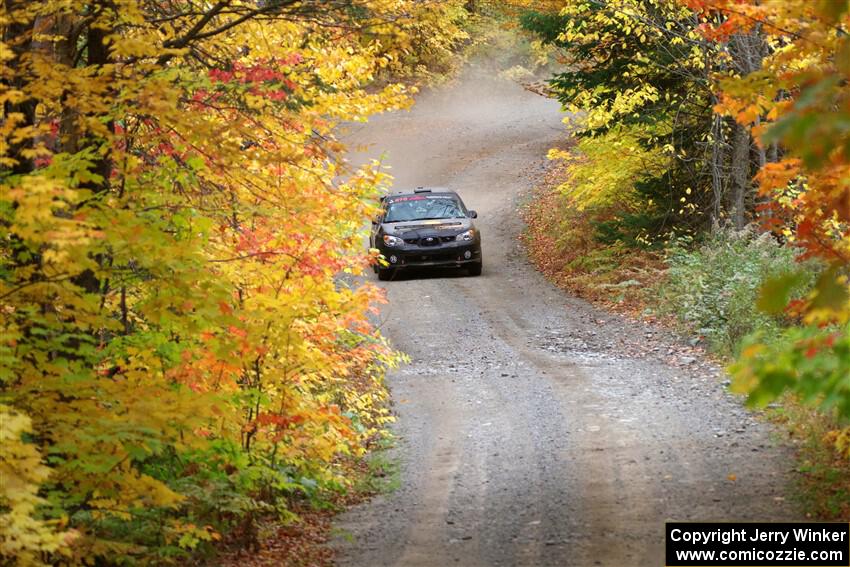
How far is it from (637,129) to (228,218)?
1331 centimetres

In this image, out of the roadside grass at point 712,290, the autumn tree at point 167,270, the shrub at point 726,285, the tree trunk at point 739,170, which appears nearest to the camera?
the autumn tree at point 167,270

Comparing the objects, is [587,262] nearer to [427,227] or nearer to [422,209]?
[427,227]

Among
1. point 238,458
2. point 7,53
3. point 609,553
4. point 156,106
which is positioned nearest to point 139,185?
point 156,106

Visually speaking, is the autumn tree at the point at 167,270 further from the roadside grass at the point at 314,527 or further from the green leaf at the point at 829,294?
the green leaf at the point at 829,294

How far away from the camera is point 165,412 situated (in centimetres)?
666

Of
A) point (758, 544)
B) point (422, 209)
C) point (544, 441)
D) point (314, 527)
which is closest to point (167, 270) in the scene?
point (314, 527)

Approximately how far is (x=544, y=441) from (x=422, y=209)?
1132 cm

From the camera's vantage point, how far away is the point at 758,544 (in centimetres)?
750

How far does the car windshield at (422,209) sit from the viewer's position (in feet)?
70.9

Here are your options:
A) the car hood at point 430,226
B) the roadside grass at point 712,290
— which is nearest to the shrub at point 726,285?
the roadside grass at point 712,290

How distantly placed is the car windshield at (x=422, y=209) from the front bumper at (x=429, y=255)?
2.31 ft

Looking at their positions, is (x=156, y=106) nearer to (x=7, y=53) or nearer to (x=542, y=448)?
(x=7, y=53)

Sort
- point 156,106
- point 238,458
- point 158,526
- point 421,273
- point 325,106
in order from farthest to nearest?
1. point 421,273
2. point 325,106
3. point 238,458
4. point 158,526
5. point 156,106

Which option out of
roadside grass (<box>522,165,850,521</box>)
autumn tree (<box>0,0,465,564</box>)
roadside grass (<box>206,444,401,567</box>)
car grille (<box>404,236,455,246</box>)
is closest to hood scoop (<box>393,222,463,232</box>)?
car grille (<box>404,236,455,246</box>)
